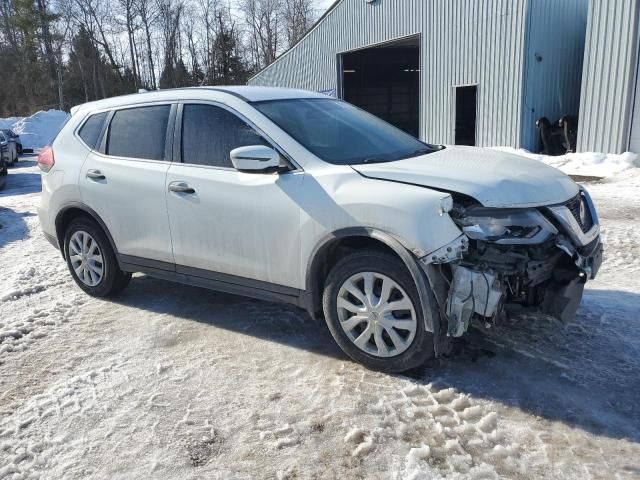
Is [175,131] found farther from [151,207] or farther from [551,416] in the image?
[551,416]

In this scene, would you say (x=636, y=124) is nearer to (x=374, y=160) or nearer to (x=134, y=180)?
(x=374, y=160)

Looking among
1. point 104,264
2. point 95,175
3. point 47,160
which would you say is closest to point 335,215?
point 95,175

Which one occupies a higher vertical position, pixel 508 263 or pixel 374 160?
pixel 374 160

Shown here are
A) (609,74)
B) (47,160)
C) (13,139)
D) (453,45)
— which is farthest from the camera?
(13,139)

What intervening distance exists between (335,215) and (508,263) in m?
1.11

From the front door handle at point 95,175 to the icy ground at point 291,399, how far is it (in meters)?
1.21

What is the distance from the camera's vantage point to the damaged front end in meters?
3.27

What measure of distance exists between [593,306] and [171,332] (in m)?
3.49

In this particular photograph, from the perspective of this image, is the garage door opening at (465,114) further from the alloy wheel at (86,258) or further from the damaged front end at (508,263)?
the damaged front end at (508,263)

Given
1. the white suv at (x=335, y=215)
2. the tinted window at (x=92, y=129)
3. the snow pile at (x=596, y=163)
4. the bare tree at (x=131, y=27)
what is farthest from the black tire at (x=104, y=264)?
the bare tree at (x=131, y=27)

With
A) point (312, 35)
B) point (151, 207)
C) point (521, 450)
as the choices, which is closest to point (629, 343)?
point (521, 450)

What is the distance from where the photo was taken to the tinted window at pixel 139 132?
15.2ft

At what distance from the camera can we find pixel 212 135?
4.30m

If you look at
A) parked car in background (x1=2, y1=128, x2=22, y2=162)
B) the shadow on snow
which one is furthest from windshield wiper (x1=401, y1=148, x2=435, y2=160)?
parked car in background (x1=2, y1=128, x2=22, y2=162)
